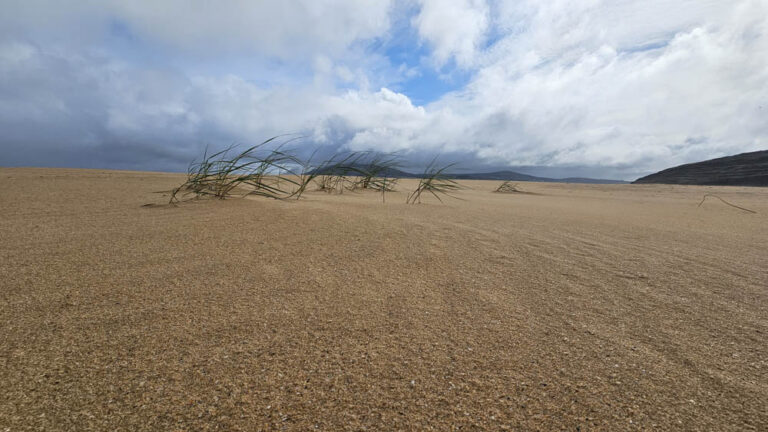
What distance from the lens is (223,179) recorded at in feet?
8.41

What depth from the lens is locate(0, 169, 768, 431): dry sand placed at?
1.82 ft

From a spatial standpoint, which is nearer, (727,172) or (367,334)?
(367,334)

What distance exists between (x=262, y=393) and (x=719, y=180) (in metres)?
15.6

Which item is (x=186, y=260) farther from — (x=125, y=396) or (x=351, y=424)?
(x=351, y=424)

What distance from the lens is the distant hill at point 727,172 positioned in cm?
1091

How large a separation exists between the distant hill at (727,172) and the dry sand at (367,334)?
1341 cm

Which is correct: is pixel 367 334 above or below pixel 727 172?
below

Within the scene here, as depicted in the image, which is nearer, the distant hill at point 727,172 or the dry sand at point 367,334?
the dry sand at point 367,334

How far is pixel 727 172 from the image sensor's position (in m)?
11.9

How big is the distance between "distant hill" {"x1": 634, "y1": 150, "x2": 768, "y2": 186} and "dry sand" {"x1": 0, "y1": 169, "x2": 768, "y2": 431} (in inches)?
528

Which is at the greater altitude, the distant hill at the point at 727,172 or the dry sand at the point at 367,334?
the distant hill at the point at 727,172

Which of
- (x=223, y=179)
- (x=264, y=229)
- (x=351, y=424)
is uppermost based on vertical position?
(x=223, y=179)

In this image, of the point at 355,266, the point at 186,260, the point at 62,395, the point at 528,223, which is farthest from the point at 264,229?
the point at 528,223

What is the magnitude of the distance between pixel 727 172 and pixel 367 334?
Result: 53.9 feet
